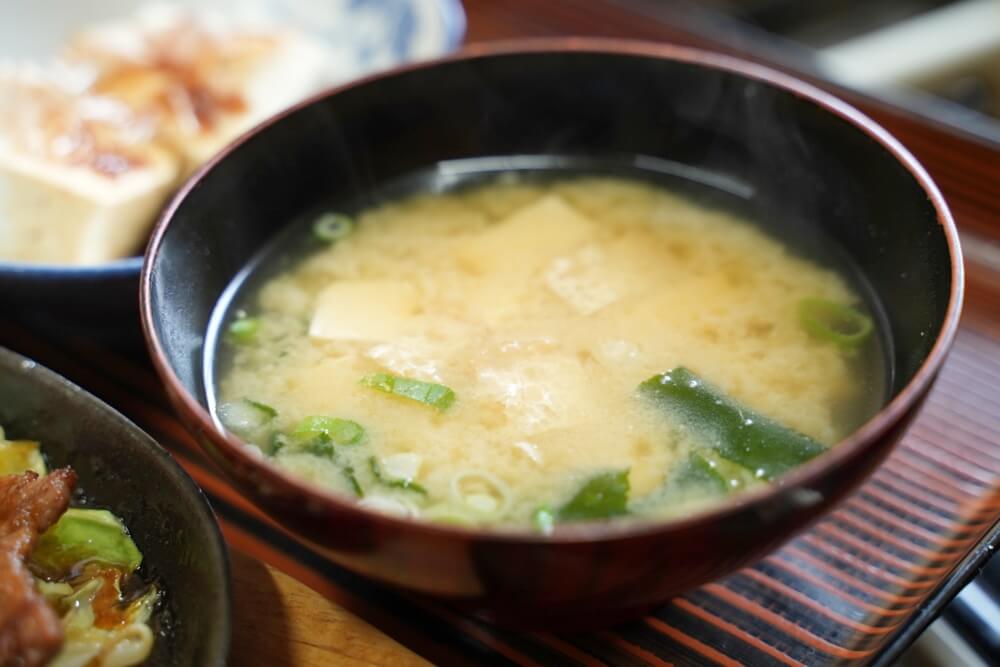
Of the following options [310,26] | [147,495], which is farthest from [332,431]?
[310,26]

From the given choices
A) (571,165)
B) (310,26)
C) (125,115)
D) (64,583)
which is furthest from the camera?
(310,26)

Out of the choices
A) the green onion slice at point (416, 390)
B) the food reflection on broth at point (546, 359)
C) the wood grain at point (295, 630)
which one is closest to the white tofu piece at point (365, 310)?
the food reflection on broth at point (546, 359)

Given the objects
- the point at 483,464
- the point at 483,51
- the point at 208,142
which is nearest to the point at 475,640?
the point at 483,464

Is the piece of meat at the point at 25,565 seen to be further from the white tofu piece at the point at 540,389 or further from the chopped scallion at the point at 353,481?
the white tofu piece at the point at 540,389

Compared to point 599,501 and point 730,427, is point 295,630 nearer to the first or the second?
point 599,501

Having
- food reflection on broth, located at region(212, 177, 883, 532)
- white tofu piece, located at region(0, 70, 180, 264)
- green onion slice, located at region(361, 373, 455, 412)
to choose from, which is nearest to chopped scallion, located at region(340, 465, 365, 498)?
food reflection on broth, located at region(212, 177, 883, 532)
